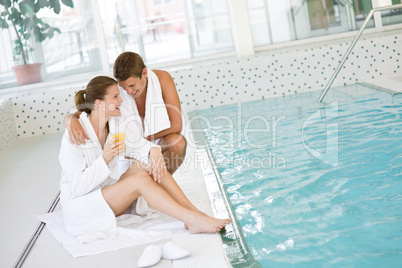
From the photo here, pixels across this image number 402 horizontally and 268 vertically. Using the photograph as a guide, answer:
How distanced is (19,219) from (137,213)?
0.81 metres

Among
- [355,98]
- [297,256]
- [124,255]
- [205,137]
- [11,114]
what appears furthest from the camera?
[11,114]

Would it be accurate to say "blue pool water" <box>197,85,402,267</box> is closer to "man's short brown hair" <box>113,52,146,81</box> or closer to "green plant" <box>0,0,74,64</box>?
"man's short brown hair" <box>113,52,146,81</box>

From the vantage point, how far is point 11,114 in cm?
616

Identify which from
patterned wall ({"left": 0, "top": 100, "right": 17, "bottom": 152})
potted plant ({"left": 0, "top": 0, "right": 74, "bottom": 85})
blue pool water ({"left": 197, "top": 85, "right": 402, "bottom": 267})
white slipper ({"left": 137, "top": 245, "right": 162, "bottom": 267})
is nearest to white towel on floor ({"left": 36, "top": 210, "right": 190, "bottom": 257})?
white slipper ({"left": 137, "top": 245, "right": 162, "bottom": 267})

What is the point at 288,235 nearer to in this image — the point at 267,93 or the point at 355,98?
the point at 355,98

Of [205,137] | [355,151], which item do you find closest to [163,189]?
[355,151]

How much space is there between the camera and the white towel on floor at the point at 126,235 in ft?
8.04

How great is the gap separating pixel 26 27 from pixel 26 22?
8 centimetres

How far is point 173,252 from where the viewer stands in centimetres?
222

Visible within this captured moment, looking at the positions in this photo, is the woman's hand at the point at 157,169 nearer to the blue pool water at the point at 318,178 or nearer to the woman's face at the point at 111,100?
the woman's face at the point at 111,100

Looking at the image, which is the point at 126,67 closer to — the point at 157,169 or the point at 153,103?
the point at 153,103

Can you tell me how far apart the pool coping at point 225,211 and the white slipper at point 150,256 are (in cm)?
30

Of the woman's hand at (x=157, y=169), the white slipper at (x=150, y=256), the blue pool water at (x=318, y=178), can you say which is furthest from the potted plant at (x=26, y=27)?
the white slipper at (x=150, y=256)

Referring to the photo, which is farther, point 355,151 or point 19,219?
point 355,151
